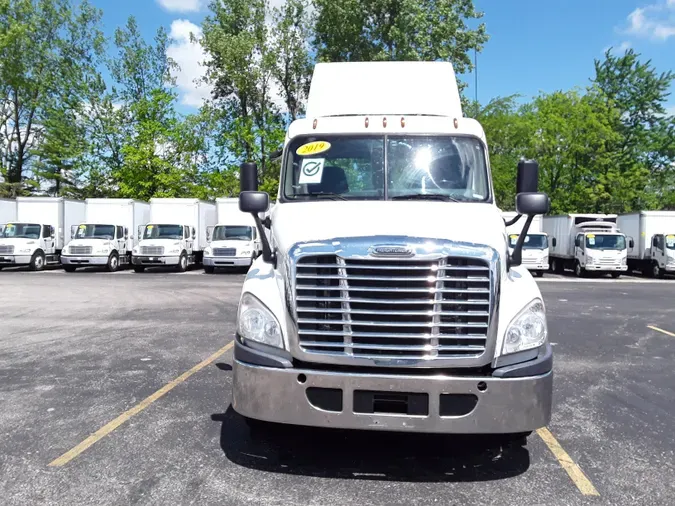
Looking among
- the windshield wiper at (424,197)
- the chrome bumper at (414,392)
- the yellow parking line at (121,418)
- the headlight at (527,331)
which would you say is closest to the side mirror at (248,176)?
the windshield wiper at (424,197)

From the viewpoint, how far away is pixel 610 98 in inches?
1941

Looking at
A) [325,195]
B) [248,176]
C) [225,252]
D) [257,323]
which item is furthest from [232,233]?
[257,323]

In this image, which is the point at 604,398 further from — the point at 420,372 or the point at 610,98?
the point at 610,98

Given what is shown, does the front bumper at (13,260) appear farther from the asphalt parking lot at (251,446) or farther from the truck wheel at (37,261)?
the asphalt parking lot at (251,446)

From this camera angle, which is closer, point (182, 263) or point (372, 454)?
point (372, 454)

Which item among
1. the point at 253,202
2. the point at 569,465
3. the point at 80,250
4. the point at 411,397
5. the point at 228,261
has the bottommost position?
the point at 569,465

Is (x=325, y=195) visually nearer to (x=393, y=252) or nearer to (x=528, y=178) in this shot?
(x=393, y=252)

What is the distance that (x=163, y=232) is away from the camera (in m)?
27.2

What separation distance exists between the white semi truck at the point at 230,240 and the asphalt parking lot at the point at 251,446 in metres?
16.4

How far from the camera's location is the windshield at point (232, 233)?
2638 cm

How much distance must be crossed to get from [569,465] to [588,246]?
25.3 m

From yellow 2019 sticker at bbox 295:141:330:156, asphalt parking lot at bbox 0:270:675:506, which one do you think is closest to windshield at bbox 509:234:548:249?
asphalt parking lot at bbox 0:270:675:506

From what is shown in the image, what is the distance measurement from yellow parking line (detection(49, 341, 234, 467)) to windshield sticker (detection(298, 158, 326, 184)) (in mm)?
2547

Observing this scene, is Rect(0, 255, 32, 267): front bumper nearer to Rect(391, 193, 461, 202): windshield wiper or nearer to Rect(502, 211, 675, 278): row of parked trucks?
Rect(502, 211, 675, 278): row of parked trucks
